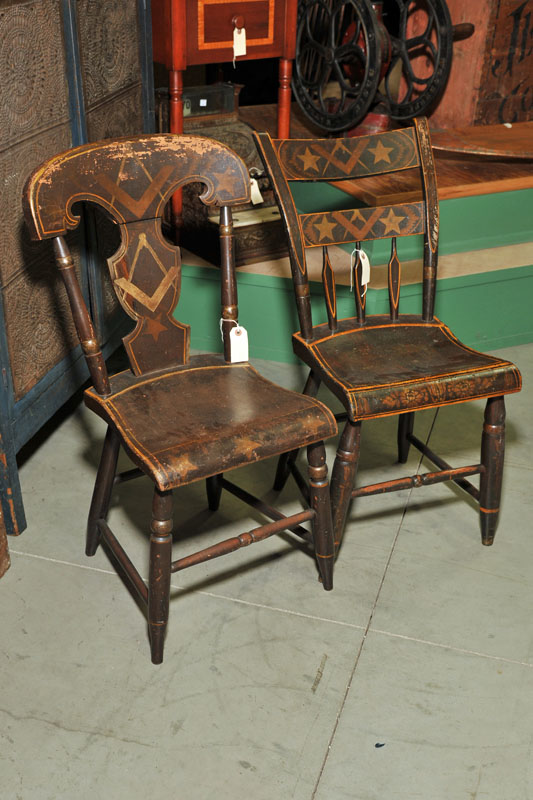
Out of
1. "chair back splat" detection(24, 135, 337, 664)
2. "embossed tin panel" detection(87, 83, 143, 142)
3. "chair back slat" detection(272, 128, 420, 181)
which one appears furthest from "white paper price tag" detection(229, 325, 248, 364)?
"embossed tin panel" detection(87, 83, 143, 142)

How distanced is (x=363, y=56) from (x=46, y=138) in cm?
141

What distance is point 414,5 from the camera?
334 cm

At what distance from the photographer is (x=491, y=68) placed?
351 cm

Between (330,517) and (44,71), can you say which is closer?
(330,517)

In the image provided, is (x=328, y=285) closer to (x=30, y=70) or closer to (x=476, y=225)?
(x=30, y=70)

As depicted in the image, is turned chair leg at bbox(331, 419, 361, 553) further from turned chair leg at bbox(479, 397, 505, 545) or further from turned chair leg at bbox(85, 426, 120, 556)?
turned chair leg at bbox(85, 426, 120, 556)

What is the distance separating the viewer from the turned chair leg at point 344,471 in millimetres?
1908

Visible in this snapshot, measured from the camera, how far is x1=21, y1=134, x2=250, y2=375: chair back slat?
66.8 inches

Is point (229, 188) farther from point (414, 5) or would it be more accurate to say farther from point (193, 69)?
point (193, 69)

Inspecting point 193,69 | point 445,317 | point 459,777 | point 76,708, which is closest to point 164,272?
point 76,708

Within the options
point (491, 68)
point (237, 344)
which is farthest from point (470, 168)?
point (237, 344)

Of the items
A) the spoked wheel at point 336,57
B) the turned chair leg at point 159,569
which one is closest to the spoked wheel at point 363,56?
the spoked wheel at point 336,57

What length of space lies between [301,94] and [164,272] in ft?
5.74

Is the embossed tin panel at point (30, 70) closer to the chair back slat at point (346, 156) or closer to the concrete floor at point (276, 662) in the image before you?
the chair back slat at point (346, 156)
